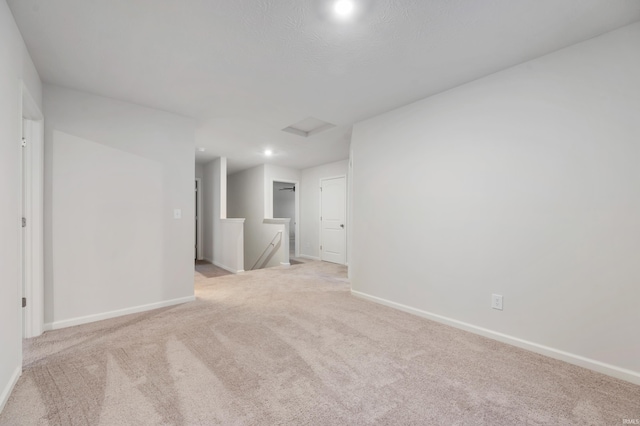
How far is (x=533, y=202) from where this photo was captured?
208 centimetres

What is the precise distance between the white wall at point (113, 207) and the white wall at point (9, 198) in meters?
0.87

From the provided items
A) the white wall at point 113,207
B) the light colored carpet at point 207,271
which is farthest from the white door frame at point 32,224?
the light colored carpet at point 207,271

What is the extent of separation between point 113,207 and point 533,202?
3.86 m

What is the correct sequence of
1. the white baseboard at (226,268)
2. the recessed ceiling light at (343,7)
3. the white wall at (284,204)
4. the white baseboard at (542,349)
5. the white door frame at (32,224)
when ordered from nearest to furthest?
1. the recessed ceiling light at (343,7)
2. the white baseboard at (542,349)
3. the white door frame at (32,224)
4. the white baseboard at (226,268)
5. the white wall at (284,204)

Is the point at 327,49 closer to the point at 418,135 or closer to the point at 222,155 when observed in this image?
the point at 418,135

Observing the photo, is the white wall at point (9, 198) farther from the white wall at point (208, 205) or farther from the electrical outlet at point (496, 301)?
the white wall at point (208, 205)

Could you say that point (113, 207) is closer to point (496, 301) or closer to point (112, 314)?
point (112, 314)

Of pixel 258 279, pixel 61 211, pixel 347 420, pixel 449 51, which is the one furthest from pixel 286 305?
pixel 449 51

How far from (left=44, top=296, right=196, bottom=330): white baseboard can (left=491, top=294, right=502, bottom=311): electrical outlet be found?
322 centimetres

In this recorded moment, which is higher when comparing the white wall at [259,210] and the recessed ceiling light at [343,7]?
the recessed ceiling light at [343,7]

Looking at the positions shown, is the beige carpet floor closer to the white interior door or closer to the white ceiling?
the white ceiling

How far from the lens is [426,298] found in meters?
2.74

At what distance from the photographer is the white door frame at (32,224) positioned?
2.24m

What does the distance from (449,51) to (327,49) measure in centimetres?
91
